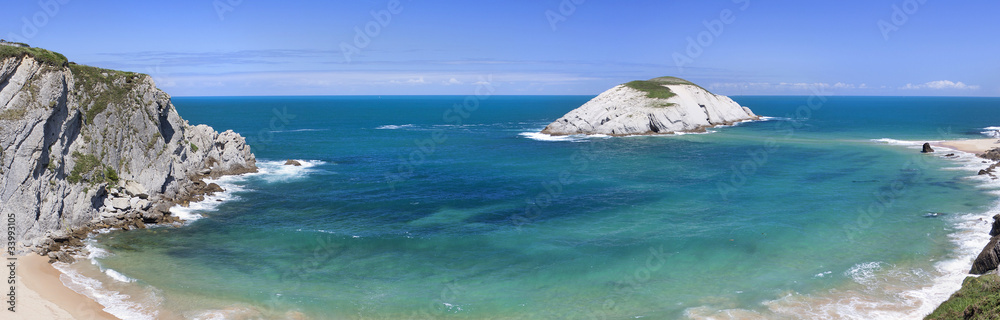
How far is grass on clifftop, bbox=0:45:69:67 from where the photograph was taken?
3209 centimetres

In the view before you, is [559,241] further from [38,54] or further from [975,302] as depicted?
[38,54]

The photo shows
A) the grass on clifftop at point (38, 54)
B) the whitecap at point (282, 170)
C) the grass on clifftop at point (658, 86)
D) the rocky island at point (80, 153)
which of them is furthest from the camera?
the grass on clifftop at point (658, 86)

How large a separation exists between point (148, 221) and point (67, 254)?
7575mm

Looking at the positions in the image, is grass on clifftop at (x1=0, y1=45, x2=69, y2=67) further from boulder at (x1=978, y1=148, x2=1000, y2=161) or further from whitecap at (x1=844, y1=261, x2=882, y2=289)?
boulder at (x1=978, y1=148, x2=1000, y2=161)

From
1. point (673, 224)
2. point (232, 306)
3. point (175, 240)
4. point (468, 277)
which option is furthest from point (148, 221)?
point (673, 224)

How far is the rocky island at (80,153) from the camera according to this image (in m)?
31.0

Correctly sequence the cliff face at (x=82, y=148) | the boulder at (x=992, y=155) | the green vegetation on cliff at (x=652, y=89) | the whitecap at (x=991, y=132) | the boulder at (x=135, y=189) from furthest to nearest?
the green vegetation on cliff at (x=652, y=89)
the whitecap at (x=991, y=132)
the boulder at (x=992, y=155)
the boulder at (x=135, y=189)
the cliff face at (x=82, y=148)

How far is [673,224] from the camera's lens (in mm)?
37219

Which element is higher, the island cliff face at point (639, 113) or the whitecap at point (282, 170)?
the island cliff face at point (639, 113)

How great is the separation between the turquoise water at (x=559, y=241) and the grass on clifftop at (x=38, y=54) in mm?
10484

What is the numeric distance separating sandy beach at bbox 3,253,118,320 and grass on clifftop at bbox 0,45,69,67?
39.0 ft

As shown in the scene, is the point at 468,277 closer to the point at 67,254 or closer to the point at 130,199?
the point at 67,254

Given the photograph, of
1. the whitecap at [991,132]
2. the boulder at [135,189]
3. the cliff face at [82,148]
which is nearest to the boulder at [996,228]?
the cliff face at [82,148]

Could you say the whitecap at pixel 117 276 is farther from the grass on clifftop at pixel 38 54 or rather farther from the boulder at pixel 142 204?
the grass on clifftop at pixel 38 54
